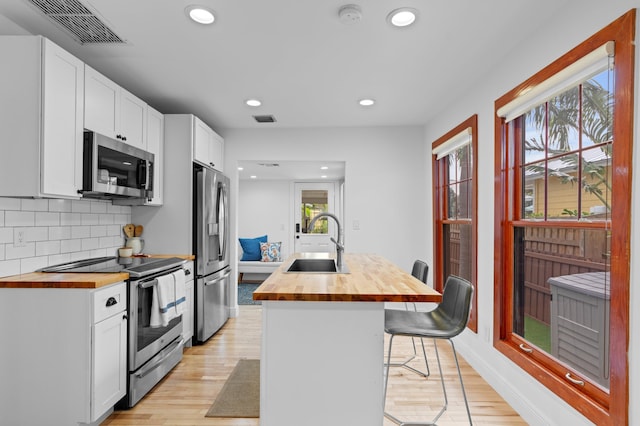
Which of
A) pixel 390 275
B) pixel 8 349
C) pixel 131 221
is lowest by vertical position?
pixel 8 349

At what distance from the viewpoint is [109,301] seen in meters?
2.13

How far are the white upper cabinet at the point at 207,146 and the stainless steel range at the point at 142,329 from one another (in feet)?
4.21

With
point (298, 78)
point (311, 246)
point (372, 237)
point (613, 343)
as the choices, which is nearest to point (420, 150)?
point (372, 237)

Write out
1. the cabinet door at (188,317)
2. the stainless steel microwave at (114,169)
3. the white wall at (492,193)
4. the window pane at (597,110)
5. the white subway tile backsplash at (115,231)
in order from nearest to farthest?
1. the white wall at (492,193)
2. the window pane at (597,110)
3. the stainless steel microwave at (114,169)
4. the white subway tile backsplash at (115,231)
5. the cabinet door at (188,317)

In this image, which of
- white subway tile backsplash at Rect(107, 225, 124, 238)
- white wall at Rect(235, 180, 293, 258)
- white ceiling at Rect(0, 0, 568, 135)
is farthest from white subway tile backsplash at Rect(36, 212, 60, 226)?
white wall at Rect(235, 180, 293, 258)

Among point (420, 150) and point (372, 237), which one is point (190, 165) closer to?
point (372, 237)

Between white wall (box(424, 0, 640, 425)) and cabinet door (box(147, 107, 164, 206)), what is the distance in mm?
2905

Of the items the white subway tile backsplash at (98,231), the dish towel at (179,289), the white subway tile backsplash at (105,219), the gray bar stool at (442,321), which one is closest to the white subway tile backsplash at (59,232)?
the white subway tile backsplash at (98,231)

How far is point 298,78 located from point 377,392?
239 centimetres

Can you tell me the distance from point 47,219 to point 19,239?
0.25m

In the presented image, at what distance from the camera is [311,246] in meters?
7.80

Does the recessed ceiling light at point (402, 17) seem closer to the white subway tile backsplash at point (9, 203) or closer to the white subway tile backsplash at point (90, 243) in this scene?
the white subway tile backsplash at point (9, 203)

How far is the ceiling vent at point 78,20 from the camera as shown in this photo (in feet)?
6.30

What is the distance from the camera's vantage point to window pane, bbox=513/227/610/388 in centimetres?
174
